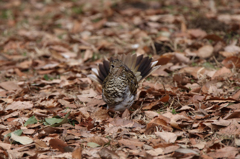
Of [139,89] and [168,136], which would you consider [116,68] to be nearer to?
[139,89]

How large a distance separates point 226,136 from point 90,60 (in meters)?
3.42

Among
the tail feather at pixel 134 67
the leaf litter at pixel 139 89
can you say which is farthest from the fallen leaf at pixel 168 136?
the tail feather at pixel 134 67

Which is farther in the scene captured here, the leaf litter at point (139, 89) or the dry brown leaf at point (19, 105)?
the dry brown leaf at point (19, 105)

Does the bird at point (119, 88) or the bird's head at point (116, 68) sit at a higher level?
the bird's head at point (116, 68)

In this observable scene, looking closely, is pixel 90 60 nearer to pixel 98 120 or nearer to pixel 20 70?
pixel 20 70

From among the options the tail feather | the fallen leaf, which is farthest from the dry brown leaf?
the fallen leaf

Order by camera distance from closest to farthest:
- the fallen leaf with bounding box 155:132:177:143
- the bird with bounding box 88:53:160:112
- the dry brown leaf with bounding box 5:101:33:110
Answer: the fallen leaf with bounding box 155:132:177:143
the bird with bounding box 88:53:160:112
the dry brown leaf with bounding box 5:101:33:110

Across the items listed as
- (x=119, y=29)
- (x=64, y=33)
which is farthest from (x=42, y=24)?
(x=119, y=29)

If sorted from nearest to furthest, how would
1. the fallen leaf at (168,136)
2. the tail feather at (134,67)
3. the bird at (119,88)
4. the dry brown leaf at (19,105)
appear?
the fallen leaf at (168,136)
the bird at (119,88)
the dry brown leaf at (19,105)
the tail feather at (134,67)

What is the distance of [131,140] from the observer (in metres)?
3.45

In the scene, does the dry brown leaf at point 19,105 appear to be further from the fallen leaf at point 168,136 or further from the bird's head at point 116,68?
the fallen leaf at point 168,136

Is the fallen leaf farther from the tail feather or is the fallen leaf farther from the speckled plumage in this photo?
the tail feather

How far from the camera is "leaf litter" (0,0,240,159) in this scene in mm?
3391

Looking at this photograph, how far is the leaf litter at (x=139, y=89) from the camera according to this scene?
11.1 ft
